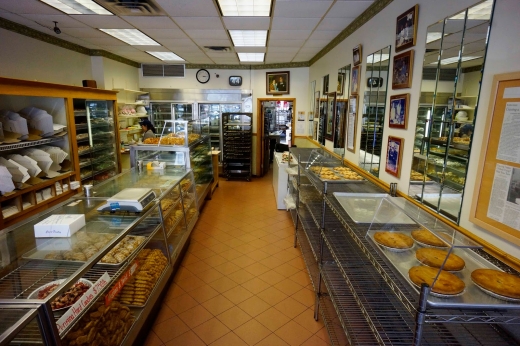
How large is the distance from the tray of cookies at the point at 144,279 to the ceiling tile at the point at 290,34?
3.59 m

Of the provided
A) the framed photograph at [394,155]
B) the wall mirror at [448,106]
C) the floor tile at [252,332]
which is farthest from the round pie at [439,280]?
the floor tile at [252,332]

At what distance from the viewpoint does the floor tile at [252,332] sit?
2545 millimetres

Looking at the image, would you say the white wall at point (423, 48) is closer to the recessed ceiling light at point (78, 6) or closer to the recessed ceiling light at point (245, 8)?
the recessed ceiling light at point (245, 8)

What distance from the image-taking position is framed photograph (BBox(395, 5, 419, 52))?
7.91 ft

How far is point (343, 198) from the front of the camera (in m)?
2.55

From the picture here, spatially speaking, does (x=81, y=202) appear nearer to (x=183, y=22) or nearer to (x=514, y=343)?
(x=183, y=22)

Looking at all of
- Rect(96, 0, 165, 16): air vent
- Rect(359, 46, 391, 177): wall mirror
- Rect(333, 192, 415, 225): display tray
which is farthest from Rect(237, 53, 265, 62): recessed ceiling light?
Rect(333, 192, 415, 225): display tray

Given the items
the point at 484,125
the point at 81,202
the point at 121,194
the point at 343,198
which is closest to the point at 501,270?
the point at 484,125

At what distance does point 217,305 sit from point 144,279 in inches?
32.8

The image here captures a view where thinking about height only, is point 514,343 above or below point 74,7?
below

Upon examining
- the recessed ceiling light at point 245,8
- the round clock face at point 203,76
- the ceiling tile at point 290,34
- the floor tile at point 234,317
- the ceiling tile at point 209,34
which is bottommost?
the floor tile at point 234,317

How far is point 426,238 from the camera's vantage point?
5.57 ft

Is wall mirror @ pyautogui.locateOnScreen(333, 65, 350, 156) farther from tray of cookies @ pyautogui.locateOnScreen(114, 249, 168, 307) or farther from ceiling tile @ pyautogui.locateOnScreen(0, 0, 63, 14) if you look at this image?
ceiling tile @ pyautogui.locateOnScreen(0, 0, 63, 14)

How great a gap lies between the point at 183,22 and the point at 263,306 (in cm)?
373
